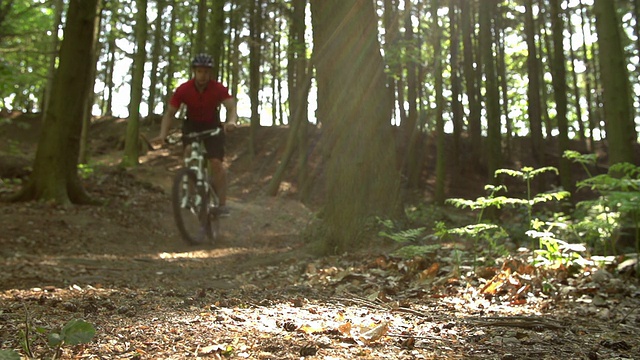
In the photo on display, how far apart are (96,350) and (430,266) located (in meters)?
2.97

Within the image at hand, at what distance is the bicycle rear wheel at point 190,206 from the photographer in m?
6.90

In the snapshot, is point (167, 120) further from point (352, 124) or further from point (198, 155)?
point (352, 124)

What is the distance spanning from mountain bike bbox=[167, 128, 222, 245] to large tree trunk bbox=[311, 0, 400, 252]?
2205 millimetres

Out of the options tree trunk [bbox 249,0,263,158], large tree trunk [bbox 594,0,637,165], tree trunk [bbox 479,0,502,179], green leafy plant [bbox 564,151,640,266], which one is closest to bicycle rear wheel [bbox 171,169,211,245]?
green leafy plant [bbox 564,151,640,266]

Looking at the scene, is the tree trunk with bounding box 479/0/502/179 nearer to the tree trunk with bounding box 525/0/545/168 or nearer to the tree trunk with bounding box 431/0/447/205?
the tree trunk with bounding box 431/0/447/205

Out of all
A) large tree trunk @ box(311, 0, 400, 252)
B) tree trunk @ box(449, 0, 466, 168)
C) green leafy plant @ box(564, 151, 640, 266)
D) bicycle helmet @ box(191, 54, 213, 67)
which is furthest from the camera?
tree trunk @ box(449, 0, 466, 168)

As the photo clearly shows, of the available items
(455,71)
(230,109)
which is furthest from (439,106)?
(230,109)

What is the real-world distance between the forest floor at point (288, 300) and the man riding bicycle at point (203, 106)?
5.01 feet

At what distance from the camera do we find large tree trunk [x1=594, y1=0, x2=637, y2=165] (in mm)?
7242

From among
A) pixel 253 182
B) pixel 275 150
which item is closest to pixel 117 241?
pixel 253 182

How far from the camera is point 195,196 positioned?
23.6 ft

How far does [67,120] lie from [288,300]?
5.94 metres

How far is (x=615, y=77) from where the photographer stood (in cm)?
744

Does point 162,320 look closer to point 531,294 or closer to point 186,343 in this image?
point 186,343
